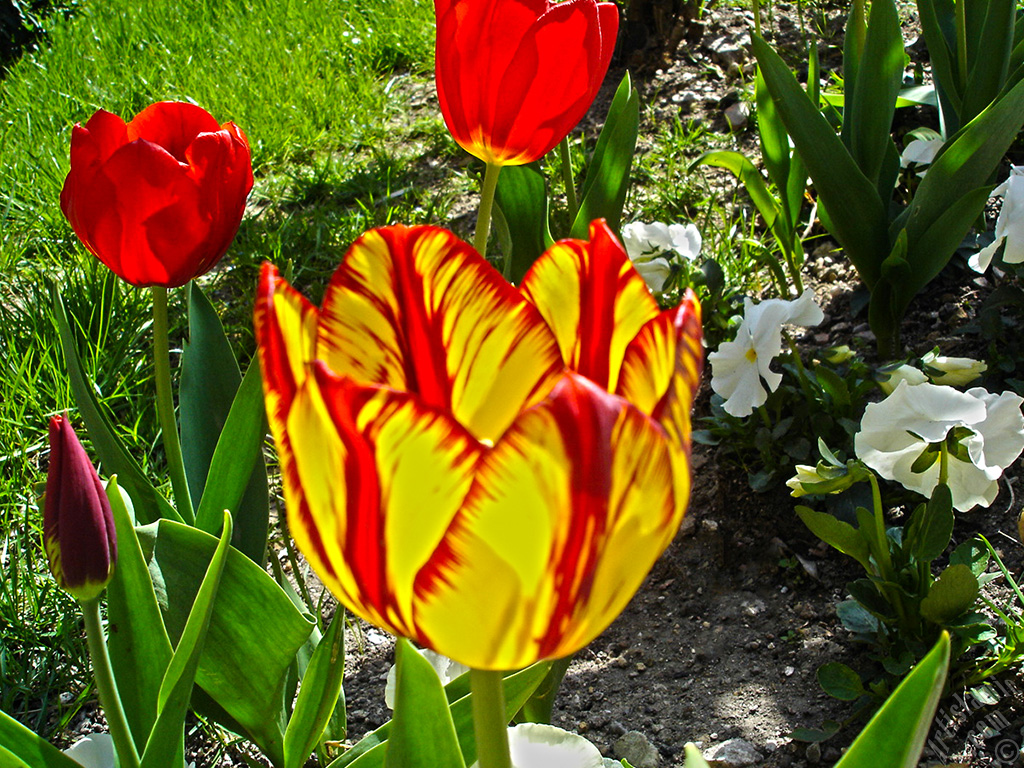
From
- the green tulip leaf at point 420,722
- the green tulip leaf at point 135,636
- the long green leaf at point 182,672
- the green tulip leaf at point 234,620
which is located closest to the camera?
the green tulip leaf at point 420,722

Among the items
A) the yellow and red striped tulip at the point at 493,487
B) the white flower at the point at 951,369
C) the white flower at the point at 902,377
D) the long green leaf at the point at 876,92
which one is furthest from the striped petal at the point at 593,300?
the long green leaf at the point at 876,92

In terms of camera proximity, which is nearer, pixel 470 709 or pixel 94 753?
pixel 470 709

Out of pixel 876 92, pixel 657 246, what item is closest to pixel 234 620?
pixel 657 246

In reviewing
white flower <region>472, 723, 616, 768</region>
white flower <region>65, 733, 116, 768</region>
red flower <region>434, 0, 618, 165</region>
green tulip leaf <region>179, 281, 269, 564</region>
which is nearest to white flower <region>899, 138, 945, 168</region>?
red flower <region>434, 0, 618, 165</region>

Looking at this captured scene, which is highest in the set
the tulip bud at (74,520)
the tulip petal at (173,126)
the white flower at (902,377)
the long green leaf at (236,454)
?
the tulip petal at (173,126)

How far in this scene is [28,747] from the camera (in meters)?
0.83

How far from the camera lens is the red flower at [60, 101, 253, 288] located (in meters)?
1.00

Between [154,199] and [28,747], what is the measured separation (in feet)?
1.76

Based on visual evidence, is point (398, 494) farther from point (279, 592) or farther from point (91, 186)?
point (91, 186)

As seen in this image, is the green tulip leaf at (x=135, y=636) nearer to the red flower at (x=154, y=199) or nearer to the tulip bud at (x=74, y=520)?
the tulip bud at (x=74, y=520)

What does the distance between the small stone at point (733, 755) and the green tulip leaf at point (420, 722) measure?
78 cm

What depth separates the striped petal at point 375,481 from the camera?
39 centimetres

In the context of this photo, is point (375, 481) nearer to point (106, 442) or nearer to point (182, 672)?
point (182, 672)

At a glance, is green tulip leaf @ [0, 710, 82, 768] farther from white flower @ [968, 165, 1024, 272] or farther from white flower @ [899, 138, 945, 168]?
white flower @ [899, 138, 945, 168]
